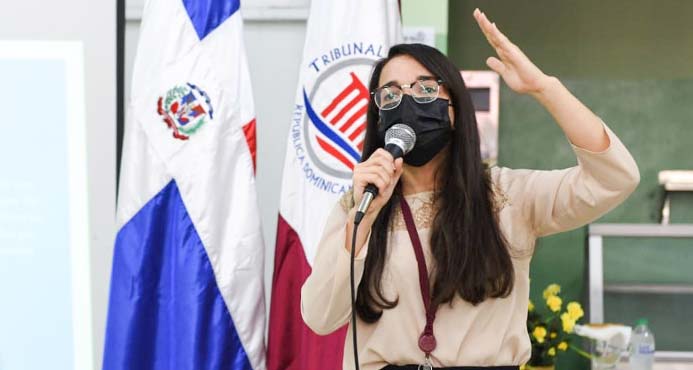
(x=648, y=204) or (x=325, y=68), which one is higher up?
(x=325, y=68)

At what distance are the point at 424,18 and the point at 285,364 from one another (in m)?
1.32

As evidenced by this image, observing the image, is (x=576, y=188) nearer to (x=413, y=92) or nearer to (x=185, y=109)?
(x=413, y=92)

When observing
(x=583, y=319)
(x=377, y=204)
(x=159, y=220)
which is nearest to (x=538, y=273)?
(x=583, y=319)

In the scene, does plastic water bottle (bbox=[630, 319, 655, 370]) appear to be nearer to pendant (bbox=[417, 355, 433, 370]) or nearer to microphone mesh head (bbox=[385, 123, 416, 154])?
pendant (bbox=[417, 355, 433, 370])

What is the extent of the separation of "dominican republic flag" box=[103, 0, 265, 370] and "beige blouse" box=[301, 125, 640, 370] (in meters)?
0.97

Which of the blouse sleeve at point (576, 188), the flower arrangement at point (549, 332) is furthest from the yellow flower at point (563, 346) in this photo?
the blouse sleeve at point (576, 188)

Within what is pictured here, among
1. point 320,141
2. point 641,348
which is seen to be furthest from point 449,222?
point 641,348

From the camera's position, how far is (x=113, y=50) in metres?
2.87

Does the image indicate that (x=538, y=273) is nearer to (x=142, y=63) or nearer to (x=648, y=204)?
(x=648, y=204)

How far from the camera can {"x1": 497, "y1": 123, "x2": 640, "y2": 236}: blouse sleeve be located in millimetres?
1396

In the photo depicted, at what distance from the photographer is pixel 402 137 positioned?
1.42 meters

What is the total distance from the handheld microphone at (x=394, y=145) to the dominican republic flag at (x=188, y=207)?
1.10m

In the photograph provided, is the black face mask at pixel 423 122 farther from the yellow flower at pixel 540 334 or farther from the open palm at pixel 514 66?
the yellow flower at pixel 540 334

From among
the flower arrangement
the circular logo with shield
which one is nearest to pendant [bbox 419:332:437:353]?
the circular logo with shield
